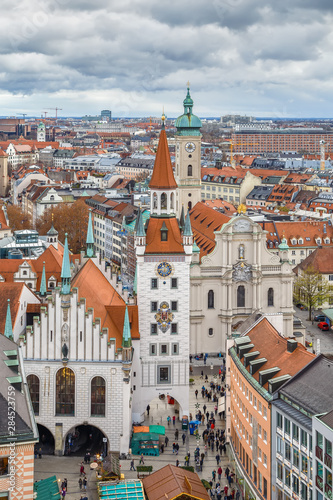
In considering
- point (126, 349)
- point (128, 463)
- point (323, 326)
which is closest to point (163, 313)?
point (126, 349)

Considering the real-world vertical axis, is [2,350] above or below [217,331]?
above

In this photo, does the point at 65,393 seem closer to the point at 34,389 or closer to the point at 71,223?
the point at 34,389

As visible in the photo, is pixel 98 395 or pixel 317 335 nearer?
pixel 98 395

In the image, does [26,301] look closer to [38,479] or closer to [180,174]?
[38,479]

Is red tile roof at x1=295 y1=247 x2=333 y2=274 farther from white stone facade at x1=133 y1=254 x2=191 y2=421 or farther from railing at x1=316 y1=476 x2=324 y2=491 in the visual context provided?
railing at x1=316 y1=476 x2=324 y2=491

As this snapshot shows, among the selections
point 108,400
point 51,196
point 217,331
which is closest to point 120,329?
point 108,400

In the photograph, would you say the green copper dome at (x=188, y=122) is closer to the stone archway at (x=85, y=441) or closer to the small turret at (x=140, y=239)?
the small turret at (x=140, y=239)

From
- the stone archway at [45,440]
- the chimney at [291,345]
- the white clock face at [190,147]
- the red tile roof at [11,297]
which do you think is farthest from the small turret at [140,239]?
the white clock face at [190,147]
